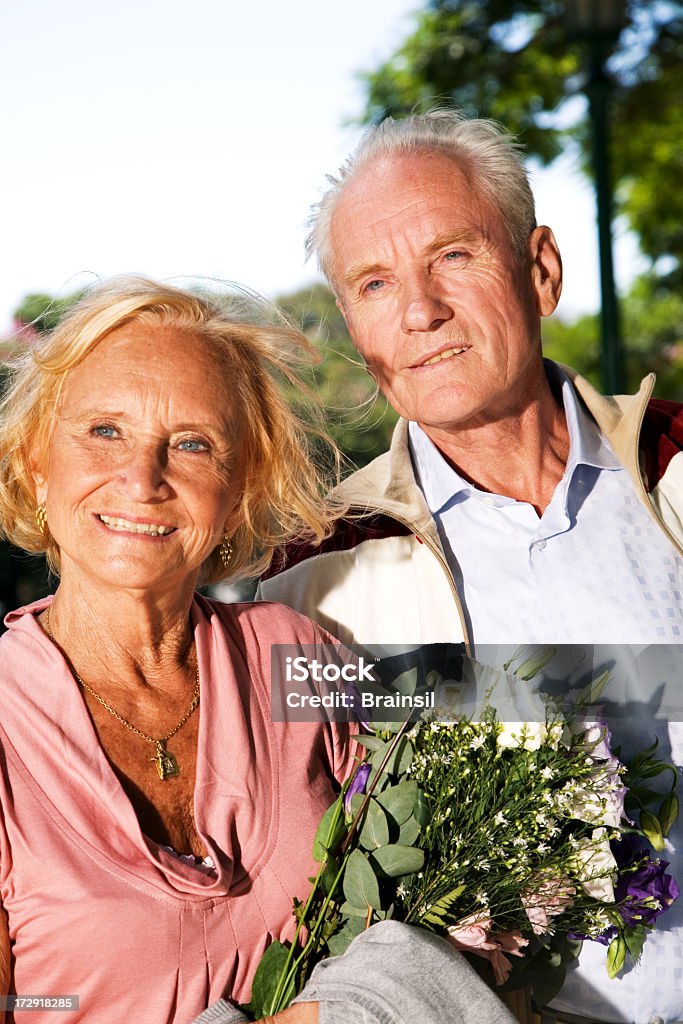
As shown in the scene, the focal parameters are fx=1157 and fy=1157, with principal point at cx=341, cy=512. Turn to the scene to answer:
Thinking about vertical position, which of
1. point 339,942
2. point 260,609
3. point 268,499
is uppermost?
point 268,499

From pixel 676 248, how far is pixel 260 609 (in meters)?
8.77

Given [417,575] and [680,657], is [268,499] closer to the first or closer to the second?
[417,575]

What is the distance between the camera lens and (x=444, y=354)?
245 centimetres

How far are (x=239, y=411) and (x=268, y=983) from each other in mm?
986

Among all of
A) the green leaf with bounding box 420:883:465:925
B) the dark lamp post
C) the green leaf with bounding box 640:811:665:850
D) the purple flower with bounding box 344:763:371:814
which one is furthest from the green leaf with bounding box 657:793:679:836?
the dark lamp post

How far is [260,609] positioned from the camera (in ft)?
7.31

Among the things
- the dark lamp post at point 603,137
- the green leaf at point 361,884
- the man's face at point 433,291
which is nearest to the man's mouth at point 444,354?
the man's face at point 433,291

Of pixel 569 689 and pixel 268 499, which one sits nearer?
pixel 569 689

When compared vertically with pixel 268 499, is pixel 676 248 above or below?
above

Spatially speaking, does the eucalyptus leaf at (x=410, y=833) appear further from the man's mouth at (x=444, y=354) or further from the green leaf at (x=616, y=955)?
the man's mouth at (x=444, y=354)

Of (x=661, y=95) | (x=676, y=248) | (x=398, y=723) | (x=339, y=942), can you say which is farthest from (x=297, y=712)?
(x=676, y=248)

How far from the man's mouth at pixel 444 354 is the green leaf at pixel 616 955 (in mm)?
1185

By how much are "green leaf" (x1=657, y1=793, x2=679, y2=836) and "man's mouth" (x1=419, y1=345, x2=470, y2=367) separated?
0.99 m

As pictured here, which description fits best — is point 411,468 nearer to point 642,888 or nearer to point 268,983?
point 642,888
